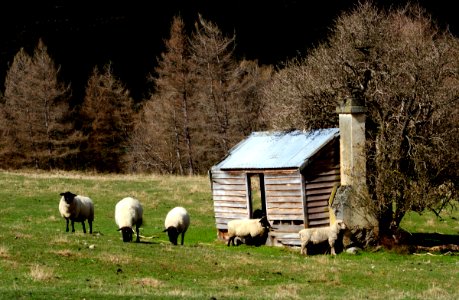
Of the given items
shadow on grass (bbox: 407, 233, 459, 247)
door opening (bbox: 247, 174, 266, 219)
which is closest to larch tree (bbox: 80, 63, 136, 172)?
door opening (bbox: 247, 174, 266, 219)

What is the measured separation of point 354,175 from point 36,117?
149 feet

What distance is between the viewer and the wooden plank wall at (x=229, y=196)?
1158 inches

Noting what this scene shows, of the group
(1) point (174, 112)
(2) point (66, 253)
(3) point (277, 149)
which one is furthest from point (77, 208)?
(1) point (174, 112)

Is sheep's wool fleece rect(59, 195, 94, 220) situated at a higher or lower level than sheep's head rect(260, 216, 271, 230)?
higher

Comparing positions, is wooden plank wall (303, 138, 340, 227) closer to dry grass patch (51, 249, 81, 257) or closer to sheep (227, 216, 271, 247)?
sheep (227, 216, 271, 247)

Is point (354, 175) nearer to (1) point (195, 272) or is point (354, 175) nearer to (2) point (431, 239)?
(2) point (431, 239)

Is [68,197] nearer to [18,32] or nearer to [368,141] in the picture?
[368,141]

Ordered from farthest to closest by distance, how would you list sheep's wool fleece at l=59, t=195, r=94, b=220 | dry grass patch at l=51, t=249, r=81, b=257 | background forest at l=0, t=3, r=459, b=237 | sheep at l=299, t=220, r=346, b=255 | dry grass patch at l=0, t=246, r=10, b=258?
background forest at l=0, t=3, r=459, b=237, sheep's wool fleece at l=59, t=195, r=94, b=220, sheep at l=299, t=220, r=346, b=255, dry grass patch at l=51, t=249, r=81, b=257, dry grass patch at l=0, t=246, r=10, b=258

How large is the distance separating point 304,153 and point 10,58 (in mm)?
66022

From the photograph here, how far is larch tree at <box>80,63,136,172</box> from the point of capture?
71250mm

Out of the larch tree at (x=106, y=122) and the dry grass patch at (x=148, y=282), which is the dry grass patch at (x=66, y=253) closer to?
the dry grass patch at (x=148, y=282)

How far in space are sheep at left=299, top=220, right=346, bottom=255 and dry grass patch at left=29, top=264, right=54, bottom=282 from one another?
1064 cm

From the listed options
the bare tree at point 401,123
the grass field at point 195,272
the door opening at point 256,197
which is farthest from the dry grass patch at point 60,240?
the bare tree at point 401,123

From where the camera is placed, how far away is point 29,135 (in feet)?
218
